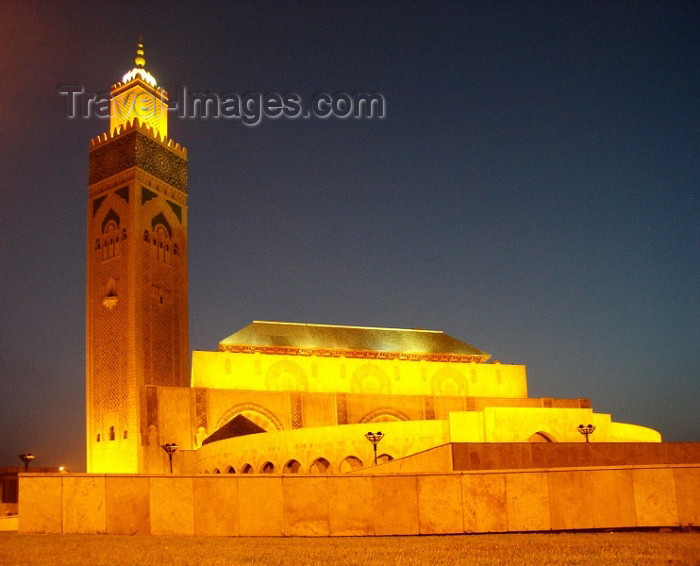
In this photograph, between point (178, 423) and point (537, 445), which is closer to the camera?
point (537, 445)

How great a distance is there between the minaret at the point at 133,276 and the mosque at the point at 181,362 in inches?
2.5

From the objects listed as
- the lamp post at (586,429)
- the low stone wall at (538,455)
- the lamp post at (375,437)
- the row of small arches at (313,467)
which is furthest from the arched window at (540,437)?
the low stone wall at (538,455)

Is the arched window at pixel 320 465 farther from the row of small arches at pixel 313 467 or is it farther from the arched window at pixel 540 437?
the arched window at pixel 540 437

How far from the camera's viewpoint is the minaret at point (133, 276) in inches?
1373

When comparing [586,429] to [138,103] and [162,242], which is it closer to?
[162,242]

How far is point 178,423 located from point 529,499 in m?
25.2

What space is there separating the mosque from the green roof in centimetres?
9

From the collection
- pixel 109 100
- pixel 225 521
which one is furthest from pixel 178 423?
Result: pixel 225 521

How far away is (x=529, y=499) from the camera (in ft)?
33.5

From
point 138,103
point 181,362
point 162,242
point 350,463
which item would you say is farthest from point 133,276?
point 350,463

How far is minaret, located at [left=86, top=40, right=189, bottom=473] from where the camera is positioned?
34.9 metres

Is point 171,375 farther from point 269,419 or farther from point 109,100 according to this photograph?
point 109,100

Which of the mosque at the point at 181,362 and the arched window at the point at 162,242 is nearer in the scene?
the mosque at the point at 181,362

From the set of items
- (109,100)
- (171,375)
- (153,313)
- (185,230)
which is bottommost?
(171,375)
